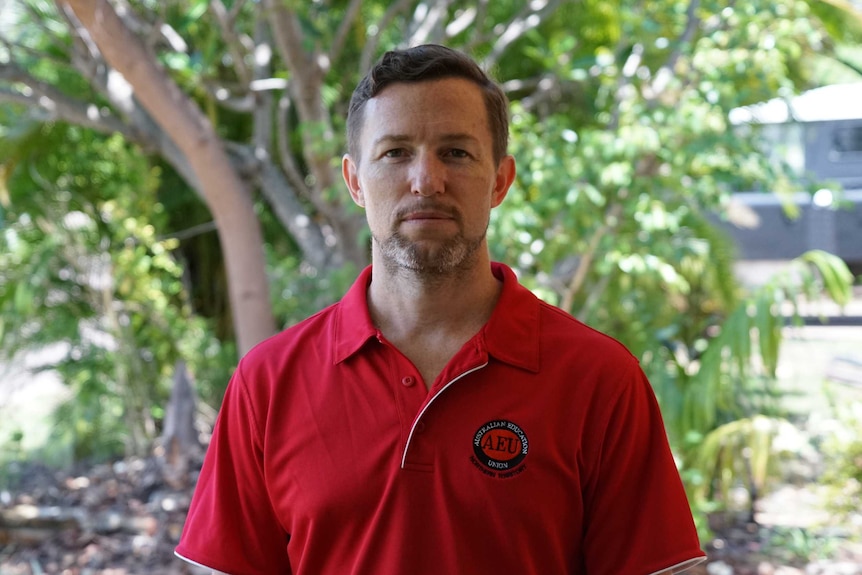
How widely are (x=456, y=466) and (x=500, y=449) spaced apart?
79mm

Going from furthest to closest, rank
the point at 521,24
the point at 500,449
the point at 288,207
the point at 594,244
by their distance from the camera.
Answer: the point at 288,207
the point at 521,24
the point at 594,244
the point at 500,449

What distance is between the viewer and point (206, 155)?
398cm

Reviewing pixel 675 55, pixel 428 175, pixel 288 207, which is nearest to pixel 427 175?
pixel 428 175

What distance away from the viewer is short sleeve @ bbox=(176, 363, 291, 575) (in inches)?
67.1

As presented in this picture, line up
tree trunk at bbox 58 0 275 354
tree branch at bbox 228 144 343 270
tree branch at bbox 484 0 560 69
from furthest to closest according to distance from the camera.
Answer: tree branch at bbox 228 144 343 270, tree branch at bbox 484 0 560 69, tree trunk at bbox 58 0 275 354

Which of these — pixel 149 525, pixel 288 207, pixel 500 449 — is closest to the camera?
pixel 500 449

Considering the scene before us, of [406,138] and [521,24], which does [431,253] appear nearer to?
[406,138]

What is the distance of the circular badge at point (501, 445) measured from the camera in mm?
1543

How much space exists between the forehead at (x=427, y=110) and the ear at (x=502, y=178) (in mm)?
124

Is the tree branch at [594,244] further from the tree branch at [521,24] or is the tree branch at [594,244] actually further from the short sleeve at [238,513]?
the short sleeve at [238,513]

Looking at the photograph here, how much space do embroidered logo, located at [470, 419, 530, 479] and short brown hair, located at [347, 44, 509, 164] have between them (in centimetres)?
52

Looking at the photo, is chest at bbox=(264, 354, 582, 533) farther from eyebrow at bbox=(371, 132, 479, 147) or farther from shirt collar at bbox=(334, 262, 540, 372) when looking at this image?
eyebrow at bbox=(371, 132, 479, 147)

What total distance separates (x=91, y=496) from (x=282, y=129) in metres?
2.37

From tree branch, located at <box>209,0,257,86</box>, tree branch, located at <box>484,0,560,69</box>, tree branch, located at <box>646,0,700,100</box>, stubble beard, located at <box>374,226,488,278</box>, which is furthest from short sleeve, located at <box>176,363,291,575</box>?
tree branch, located at <box>484,0,560,69</box>
